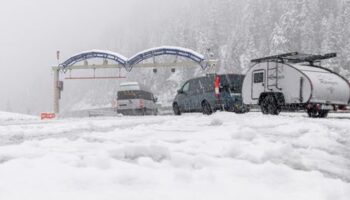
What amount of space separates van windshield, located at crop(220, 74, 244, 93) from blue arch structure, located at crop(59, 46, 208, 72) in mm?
14939

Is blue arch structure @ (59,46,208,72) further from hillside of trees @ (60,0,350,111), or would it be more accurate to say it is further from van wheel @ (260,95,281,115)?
van wheel @ (260,95,281,115)

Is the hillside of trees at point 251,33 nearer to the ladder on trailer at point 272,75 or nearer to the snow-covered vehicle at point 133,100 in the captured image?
the snow-covered vehicle at point 133,100

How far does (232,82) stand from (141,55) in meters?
18.7

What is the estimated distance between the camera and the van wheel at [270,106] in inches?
727

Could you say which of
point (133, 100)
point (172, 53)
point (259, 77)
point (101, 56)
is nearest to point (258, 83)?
point (259, 77)

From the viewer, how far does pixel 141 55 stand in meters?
38.5

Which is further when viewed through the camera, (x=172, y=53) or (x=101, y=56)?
(x=101, y=56)

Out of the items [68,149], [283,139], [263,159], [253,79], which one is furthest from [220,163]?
[253,79]

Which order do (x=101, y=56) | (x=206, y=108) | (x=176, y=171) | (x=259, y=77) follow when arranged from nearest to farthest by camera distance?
(x=176, y=171)
(x=259, y=77)
(x=206, y=108)
(x=101, y=56)

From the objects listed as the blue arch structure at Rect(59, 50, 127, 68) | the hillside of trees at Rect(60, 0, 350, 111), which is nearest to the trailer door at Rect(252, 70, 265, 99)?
the hillside of trees at Rect(60, 0, 350, 111)

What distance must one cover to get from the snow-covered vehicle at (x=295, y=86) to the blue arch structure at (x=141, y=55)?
16938 millimetres

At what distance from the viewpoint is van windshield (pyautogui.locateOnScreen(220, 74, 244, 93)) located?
67.5 ft

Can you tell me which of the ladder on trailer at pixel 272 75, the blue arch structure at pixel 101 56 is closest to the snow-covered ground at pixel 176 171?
the ladder on trailer at pixel 272 75

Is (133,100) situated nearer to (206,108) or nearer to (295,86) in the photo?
(206,108)
